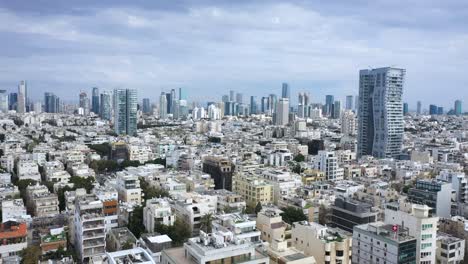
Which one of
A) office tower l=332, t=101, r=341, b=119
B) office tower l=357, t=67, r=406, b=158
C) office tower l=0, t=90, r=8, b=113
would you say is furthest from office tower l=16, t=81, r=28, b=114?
office tower l=357, t=67, r=406, b=158

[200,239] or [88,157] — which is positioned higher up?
[200,239]

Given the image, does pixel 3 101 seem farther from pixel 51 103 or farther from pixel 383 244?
pixel 383 244

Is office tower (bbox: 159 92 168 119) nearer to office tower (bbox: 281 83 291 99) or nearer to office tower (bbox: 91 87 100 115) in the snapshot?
office tower (bbox: 91 87 100 115)

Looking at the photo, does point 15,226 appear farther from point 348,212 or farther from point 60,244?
point 348,212

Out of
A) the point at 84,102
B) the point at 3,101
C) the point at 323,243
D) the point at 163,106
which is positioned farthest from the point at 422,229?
the point at 84,102

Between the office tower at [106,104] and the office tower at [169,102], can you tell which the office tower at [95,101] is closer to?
the office tower at [106,104]

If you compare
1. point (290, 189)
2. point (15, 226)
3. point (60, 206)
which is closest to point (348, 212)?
point (290, 189)
